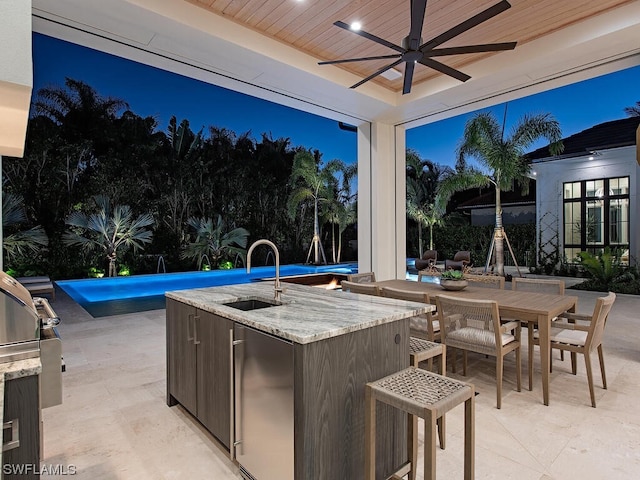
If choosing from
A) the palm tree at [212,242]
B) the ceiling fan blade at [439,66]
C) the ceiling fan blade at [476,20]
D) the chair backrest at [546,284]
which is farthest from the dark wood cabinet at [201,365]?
the palm tree at [212,242]

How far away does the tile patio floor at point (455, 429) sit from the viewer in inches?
74.4

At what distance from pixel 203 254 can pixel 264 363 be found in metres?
10.6

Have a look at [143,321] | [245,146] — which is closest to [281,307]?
[143,321]

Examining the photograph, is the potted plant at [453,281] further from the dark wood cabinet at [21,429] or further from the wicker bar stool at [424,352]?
the dark wood cabinet at [21,429]

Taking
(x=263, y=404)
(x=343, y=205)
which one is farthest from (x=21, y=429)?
(x=343, y=205)

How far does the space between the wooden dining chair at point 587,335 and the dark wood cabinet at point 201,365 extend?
2.36 meters

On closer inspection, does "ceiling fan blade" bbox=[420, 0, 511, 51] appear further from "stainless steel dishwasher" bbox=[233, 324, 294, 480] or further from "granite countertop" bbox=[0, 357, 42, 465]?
"granite countertop" bbox=[0, 357, 42, 465]

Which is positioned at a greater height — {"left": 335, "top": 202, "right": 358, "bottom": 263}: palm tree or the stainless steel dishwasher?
{"left": 335, "top": 202, "right": 358, "bottom": 263}: palm tree

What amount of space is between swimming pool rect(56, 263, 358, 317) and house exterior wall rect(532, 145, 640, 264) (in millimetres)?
5950

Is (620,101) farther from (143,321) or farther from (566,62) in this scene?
(143,321)

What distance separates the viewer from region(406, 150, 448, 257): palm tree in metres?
12.4

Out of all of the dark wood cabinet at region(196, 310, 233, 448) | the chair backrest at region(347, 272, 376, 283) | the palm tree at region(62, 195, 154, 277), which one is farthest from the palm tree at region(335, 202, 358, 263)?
the dark wood cabinet at region(196, 310, 233, 448)

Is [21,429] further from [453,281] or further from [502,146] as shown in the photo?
[502,146]

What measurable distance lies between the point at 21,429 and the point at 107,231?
32.5 feet
